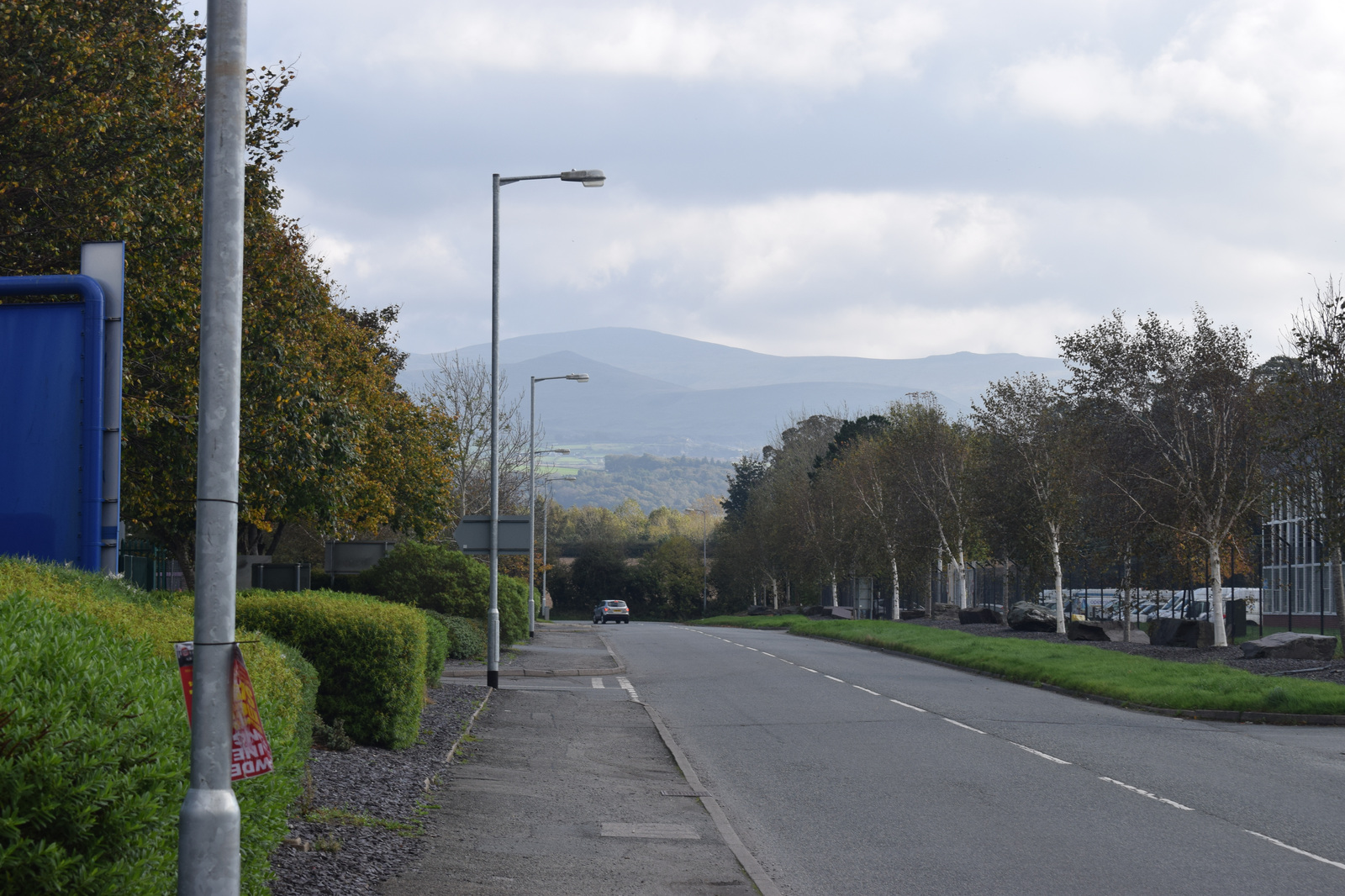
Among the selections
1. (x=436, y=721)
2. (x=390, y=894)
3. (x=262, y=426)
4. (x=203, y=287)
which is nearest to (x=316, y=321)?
(x=262, y=426)

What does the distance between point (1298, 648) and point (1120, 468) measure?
7.46 m

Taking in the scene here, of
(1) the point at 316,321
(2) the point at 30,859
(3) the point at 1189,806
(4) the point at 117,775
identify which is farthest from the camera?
(1) the point at 316,321

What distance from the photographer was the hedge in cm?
388

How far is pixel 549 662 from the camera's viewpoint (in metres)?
28.7

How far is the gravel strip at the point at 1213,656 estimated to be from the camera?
2186cm

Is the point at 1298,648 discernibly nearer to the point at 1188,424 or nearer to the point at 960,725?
the point at 1188,424

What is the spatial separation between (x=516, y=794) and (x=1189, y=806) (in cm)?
609

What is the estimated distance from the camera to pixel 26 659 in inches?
187

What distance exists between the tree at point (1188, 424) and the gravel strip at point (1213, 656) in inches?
53.9

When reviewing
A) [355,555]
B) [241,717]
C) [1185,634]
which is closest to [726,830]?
[241,717]

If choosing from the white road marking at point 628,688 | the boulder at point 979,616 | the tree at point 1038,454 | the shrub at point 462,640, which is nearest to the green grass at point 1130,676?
the tree at point 1038,454

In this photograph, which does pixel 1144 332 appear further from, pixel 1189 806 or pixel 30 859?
pixel 30 859

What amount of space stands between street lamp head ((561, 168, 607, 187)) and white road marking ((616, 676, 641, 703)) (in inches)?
353

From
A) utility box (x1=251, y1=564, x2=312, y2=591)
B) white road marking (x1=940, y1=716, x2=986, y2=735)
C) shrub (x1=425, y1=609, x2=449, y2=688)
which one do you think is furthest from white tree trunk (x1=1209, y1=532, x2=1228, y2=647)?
utility box (x1=251, y1=564, x2=312, y2=591)
